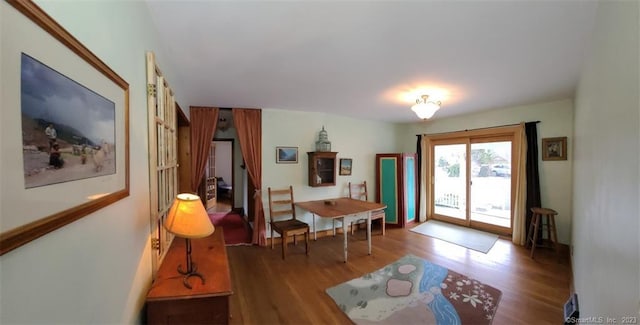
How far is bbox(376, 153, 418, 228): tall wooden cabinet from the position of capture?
489 centimetres

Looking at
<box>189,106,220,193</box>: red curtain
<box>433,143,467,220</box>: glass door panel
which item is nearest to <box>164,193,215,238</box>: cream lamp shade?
<box>189,106,220,193</box>: red curtain

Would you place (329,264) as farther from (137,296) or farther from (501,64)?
(501,64)

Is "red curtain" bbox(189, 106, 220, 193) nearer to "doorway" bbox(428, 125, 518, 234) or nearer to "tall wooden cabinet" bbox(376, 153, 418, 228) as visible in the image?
"tall wooden cabinet" bbox(376, 153, 418, 228)

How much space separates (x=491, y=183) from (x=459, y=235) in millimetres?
1147

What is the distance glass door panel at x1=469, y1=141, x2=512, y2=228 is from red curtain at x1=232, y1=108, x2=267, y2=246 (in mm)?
4053

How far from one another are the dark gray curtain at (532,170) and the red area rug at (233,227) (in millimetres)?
4602

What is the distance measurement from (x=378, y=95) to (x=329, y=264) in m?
2.38

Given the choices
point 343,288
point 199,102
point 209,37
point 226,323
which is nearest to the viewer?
point 226,323

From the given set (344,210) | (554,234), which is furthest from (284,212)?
(554,234)

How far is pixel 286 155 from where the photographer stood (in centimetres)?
417

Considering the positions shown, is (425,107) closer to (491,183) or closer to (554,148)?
(554,148)

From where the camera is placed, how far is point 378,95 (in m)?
3.21

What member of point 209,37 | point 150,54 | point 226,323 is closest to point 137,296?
point 226,323

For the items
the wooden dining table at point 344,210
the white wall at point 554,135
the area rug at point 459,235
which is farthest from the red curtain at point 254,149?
the white wall at point 554,135
